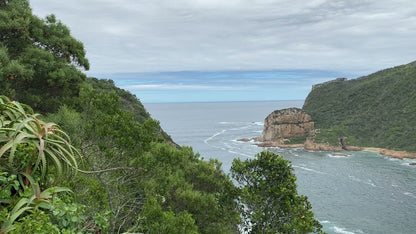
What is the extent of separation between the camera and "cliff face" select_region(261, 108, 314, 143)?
11969 cm

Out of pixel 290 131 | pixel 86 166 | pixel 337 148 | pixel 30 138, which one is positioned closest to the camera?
pixel 30 138

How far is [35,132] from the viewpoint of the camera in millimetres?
4441

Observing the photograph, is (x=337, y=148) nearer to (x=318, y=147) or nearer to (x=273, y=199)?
(x=318, y=147)

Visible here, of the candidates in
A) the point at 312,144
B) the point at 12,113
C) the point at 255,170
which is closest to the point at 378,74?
the point at 312,144

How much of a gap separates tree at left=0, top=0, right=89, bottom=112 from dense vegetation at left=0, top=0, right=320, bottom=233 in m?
0.04

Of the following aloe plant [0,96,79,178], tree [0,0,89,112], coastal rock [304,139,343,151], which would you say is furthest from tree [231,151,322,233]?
coastal rock [304,139,343,151]

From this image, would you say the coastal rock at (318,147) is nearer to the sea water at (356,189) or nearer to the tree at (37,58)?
the sea water at (356,189)

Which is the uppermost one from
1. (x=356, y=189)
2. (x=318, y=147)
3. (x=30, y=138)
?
(x=30, y=138)

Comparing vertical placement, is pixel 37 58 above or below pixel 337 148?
above

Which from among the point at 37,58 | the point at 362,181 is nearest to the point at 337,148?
the point at 362,181

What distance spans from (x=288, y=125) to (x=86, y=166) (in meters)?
114

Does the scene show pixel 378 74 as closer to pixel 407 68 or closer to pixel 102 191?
pixel 407 68

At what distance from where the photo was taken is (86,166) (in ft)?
31.8

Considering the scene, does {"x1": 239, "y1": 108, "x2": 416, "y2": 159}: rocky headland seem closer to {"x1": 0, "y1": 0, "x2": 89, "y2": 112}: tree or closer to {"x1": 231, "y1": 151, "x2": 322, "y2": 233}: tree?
{"x1": 231, "y1": 151, "x2": 322, "y2": 233}: tree
